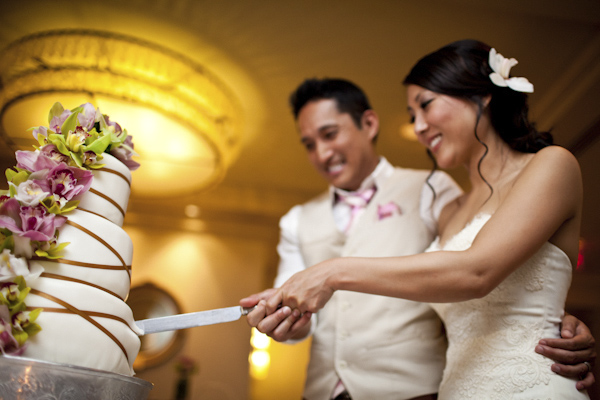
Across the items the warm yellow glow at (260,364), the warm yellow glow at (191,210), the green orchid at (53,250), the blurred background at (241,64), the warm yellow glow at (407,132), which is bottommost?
the warm yellow glow at (260,364)

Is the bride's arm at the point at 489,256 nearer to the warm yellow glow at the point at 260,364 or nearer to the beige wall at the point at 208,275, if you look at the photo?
the beige wall at the point at 208,275

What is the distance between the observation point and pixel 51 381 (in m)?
0.95

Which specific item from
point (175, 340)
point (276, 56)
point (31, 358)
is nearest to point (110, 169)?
point (31, 358)

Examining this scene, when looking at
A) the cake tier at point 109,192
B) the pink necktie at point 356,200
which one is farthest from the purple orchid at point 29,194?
the pink necktie at point 356,200

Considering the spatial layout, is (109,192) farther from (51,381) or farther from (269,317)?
(269,317)

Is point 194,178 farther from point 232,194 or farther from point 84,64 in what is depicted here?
point 232,194

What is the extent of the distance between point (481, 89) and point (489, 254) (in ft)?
2.30

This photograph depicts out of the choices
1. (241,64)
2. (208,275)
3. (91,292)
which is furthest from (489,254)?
(208,275)

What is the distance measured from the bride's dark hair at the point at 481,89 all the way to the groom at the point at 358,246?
35cm

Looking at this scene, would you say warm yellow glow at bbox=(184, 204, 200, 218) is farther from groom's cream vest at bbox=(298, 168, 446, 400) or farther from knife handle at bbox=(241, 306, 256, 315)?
knife handle at bbox=(241, 306, 256, 315)

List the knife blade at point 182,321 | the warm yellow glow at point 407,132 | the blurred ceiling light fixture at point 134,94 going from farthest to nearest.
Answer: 1. the warm yellow glow at point 407,132
2. the blurred ceiling light fixture at point 134,94
3. the knife blade at point 182,321

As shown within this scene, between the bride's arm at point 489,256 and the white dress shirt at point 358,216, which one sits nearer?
the bride's arm at point 489,256

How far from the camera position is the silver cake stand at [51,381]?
93 cm

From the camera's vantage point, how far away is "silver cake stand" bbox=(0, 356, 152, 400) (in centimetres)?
93
